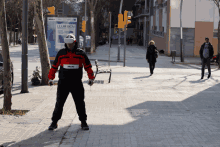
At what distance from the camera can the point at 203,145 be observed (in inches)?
205

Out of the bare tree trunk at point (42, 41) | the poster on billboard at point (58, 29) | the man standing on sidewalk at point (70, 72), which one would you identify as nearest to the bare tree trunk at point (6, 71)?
the man standing on sidewalk at point (70, 72)

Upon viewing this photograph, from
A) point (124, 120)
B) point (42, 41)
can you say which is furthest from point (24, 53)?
point (124, 120)

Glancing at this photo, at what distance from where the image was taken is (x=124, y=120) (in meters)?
6.96

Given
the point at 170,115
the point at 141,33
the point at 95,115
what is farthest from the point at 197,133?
the point at 141,33

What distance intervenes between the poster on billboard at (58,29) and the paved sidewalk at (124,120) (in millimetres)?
3235

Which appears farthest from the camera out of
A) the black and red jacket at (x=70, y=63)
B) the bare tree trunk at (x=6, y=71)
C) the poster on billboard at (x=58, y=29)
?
the poster on billboard at (x=58, y=29)

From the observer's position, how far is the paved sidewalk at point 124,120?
17.7 feet

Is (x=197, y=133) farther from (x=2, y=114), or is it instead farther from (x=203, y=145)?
(x=2, y=114)

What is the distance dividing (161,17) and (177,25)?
716cm

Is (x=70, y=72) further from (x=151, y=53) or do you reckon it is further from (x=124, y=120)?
(x=151, y=53)

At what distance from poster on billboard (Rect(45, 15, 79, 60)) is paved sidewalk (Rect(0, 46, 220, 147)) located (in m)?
3.23

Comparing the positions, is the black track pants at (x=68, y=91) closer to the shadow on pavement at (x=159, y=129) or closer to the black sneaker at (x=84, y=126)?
the black sneaker at (x=84, y=126)

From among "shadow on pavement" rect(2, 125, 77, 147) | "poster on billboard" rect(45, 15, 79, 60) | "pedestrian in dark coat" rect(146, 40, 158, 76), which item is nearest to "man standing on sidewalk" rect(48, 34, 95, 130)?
"shadow on pavement" rect(2, 125, 77, 147)

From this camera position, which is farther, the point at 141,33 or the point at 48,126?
the point at 141,33
